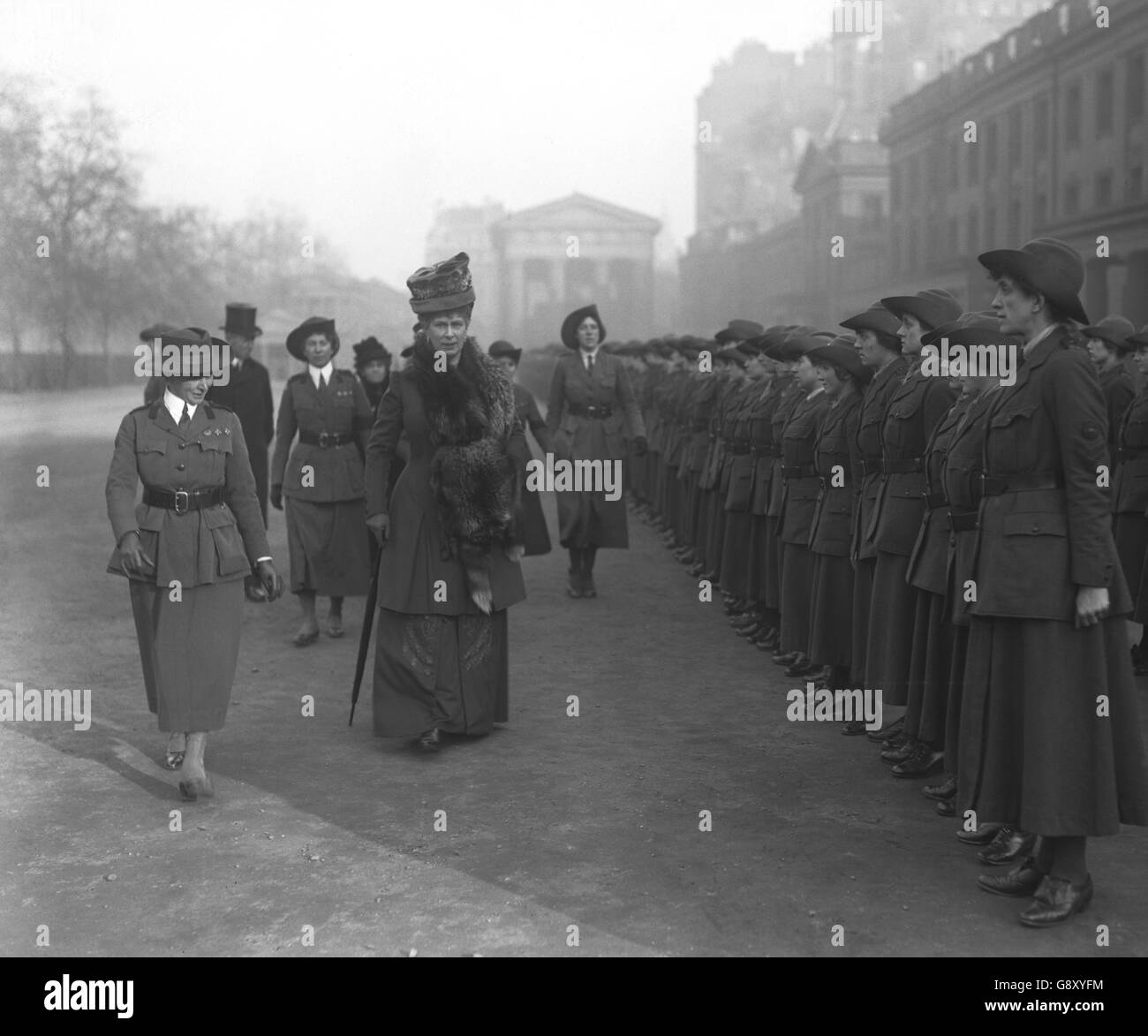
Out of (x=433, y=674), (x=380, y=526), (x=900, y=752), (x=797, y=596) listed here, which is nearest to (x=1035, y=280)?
(x=900, y=752)

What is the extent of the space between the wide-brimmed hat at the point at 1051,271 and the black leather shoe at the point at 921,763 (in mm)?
2318

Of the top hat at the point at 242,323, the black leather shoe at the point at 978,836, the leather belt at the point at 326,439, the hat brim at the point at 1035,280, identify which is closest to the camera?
the hat brim at the point at 1035,280

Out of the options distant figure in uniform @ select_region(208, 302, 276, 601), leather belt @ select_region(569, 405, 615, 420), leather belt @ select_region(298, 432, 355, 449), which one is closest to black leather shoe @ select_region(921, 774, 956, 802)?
leather belt @ select_region(298, 432, 355, 449)

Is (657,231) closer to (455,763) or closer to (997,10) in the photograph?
(997,10)

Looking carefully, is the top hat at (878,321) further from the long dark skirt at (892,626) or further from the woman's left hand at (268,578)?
the woman's left hand at (268,578)

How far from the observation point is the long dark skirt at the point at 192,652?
611 cm

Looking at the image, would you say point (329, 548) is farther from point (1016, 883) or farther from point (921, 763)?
point (1016, 883)

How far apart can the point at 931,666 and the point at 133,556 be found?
3356mm

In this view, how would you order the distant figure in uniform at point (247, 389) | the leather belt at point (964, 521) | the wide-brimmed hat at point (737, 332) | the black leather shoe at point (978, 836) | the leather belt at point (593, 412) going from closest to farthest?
1. the leather belt at point (964, 521)
2. the black leather shoe at point (978, 836)
3. the distant figure in uniform at point (247, 389)
4. the wide-brimmed hat at point (737, 332)
5. the leather belt at point (593, 412)

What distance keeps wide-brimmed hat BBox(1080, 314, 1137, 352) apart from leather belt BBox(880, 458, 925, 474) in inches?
158

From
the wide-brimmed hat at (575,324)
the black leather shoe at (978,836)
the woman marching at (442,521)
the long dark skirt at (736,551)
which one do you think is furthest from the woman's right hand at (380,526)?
the wide-brimmed hat at (575,324)

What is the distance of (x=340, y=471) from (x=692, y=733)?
3.89 meters

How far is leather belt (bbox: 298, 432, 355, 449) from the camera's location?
33.0 feet
